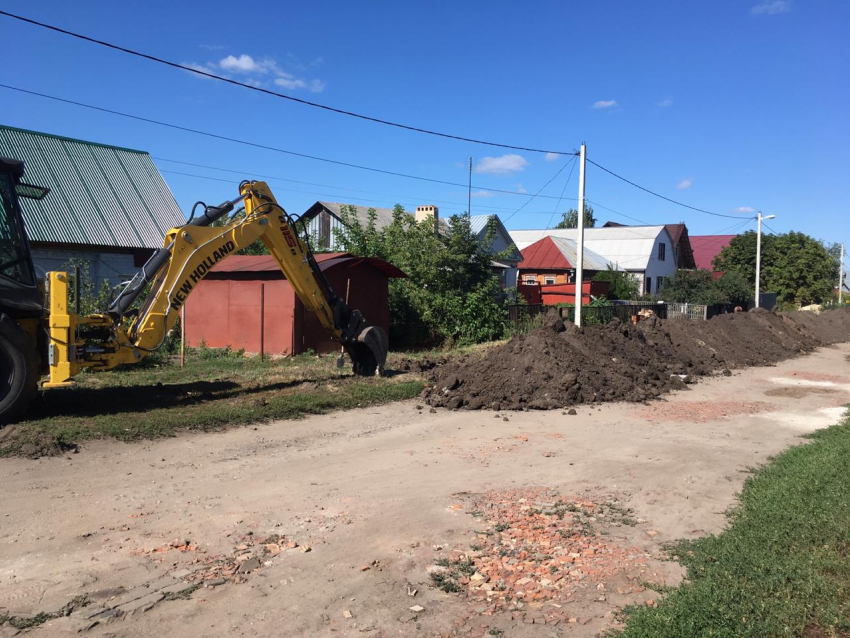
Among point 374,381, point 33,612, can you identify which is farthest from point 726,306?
Result: point 33,612

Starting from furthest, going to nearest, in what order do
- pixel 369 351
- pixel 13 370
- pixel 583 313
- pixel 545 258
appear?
pixel 545 258
pixel 583 313
pixel 369 351
pixel 13 370

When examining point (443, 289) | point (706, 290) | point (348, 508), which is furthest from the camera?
point (706, 290)

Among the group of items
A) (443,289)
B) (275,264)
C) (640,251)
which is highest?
(640,251)

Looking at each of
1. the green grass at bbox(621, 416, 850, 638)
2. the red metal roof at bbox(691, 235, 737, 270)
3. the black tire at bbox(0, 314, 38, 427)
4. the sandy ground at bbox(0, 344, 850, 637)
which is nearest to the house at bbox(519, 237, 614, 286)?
the red metal roof at bbox(691, 235, 737, 270)

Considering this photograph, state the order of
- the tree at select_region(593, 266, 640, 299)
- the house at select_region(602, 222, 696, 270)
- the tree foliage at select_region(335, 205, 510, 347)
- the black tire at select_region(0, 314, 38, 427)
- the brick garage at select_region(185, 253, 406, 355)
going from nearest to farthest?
the black tire at select_region(0, 314, 38, 427) < the brick garage at select_region(185, 253, 406, 355) < the tree foliage at select_region(335, 205, 510, 347) < the tree at select_region(593, 266, 640, 299) < the house at select_region(602, 222, 696, 270)

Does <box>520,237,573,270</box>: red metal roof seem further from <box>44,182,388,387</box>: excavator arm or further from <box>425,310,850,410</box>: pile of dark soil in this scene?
<box>44,182,388,387</box>: excavator arm

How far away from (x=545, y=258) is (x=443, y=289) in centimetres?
2574

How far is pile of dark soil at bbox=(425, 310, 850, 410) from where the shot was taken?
1406 cm

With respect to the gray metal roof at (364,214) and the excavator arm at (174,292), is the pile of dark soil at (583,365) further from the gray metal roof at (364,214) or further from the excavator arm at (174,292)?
the gray metal roof at (364,214)

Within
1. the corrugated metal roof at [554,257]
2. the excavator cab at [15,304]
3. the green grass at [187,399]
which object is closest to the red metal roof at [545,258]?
the corrugated metal roof at [554,257]

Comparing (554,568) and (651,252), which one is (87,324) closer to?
(554,568)

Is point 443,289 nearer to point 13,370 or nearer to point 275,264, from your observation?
point 275,264

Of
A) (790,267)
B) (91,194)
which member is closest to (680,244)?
(790,267)

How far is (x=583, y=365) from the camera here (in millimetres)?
15516
